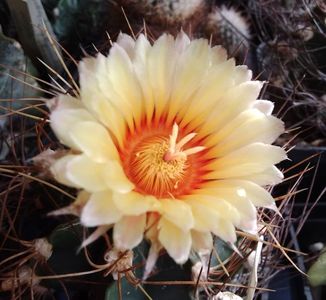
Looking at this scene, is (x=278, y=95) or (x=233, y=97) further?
(x=278, y=95)

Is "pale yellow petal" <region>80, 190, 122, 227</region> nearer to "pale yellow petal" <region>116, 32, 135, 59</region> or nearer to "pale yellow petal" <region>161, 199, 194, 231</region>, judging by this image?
"pale yellow petal" <region>161, 199, 194, 231</region>

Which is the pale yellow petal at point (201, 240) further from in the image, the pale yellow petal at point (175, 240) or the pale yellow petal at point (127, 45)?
the pale yellow petal at point (127, 45)

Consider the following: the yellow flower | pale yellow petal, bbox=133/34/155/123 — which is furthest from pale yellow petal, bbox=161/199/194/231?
pale yellow petal, bbox=133/34/155/123

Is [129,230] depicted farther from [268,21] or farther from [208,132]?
[268,21]

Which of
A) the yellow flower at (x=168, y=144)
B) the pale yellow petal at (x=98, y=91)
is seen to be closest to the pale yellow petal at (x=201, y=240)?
the yellow flower at (x=168, y=144)

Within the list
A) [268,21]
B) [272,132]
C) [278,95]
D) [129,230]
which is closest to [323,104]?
[278,95]

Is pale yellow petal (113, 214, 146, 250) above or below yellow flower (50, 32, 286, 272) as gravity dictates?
below
